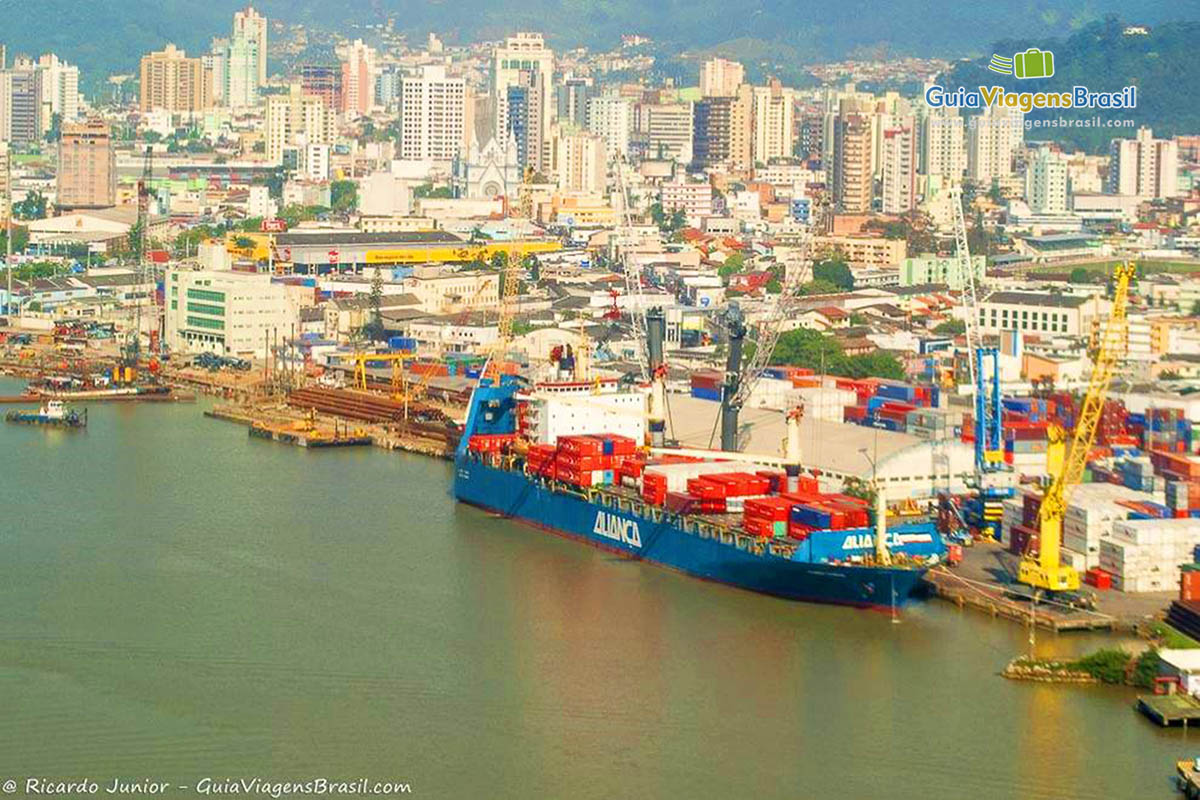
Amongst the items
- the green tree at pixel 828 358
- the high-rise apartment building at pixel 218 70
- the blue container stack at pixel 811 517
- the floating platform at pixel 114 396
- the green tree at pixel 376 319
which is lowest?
the blue container stack at pixel 811 517

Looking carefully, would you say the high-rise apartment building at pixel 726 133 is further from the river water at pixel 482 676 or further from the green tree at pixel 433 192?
the river water at pixel 482 676

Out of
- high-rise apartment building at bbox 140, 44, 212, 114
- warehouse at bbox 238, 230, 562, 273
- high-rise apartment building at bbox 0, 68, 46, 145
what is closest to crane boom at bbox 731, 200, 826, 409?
warehouse at bbox 238, 230, 562, 273

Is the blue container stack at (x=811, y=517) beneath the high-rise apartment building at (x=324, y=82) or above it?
beneath

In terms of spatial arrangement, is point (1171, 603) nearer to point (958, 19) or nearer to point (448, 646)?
point (448, 646)

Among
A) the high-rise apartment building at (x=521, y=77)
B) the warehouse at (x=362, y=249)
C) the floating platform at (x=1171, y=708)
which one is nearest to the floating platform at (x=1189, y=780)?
the floating platform at (x=1171, y=708)

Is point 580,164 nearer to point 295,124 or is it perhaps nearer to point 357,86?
point 295,124

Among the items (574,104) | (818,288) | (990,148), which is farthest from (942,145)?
(818,288)
